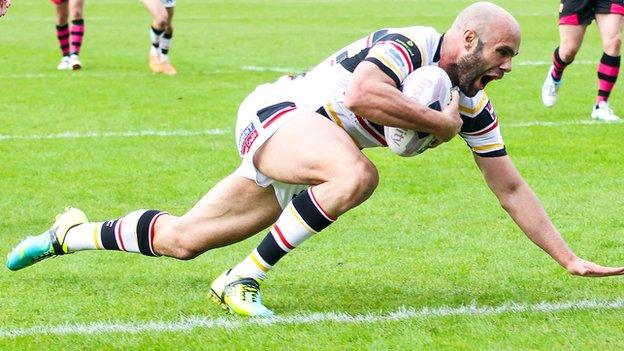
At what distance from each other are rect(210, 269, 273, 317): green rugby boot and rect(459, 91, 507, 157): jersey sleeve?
1197 millimetres

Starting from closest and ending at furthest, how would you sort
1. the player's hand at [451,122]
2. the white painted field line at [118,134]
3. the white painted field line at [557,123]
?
1. the player's hand at [451,122]
2. the white painted field line at [118,134]
3. the white painted field line at [557,123]

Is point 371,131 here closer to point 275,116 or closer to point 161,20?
point 275,116

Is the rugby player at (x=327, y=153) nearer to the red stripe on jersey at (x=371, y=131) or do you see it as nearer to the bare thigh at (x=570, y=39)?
the red stripe on jersey at (x=371, y=131)

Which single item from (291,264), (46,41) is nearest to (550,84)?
(291,264)

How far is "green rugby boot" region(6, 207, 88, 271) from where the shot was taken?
6.32 metres

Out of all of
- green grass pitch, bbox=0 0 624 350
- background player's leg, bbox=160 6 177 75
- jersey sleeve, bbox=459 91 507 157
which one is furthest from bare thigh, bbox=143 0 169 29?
jersey sleeve, bbox=459 91 507 157

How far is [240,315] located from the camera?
5.67 m

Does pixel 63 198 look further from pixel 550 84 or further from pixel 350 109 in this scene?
pixel 550 84

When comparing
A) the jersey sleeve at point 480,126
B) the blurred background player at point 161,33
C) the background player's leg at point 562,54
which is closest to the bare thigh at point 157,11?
the blurred background player at point 161,33

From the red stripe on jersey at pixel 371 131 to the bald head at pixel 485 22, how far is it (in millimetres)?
574

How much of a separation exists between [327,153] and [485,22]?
87 centimetres

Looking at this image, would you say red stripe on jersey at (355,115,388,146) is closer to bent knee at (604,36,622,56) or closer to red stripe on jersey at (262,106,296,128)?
red stripe on jersey at (262,106,296,128)

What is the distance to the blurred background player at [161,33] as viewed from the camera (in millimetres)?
15406

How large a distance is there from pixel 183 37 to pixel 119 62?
3.72m
